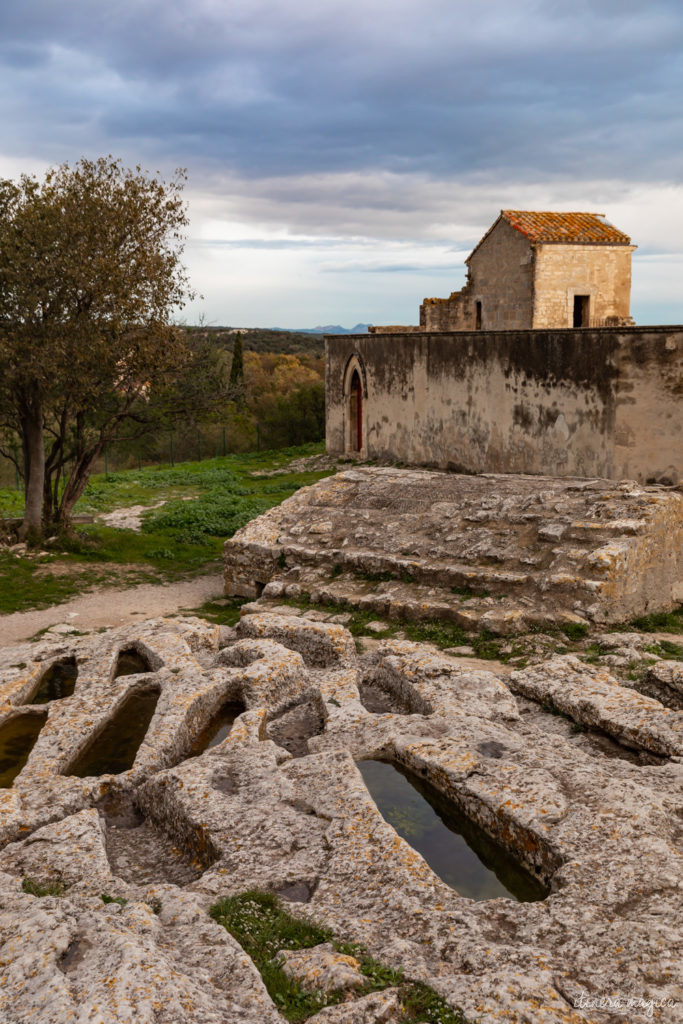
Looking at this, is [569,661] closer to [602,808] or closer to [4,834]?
[602,808]

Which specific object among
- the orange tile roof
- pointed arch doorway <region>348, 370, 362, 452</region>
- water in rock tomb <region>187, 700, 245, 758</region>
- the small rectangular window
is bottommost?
water in rock tomb <region>187, 700, 245, 758</region>

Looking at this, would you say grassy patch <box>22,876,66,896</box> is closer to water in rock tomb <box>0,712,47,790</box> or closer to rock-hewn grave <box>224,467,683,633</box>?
water in rock tomb <box>0,712,47,790</box>

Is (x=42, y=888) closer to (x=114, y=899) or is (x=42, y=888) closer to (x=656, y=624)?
(x=114, y=899)

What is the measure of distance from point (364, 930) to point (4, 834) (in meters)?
3.13

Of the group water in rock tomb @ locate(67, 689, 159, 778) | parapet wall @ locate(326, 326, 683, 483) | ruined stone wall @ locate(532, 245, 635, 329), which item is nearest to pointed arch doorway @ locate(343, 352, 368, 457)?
parapet wall @ locate(326, 326, 683, 483)

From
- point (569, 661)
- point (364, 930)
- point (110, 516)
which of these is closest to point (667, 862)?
point (364, 930)

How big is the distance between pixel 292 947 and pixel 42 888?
1899mm

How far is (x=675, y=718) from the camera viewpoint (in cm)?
752

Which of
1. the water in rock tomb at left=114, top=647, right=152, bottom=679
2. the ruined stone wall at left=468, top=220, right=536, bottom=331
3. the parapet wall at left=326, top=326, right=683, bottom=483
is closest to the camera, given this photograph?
the water in rock tomb at left=114, top=647, right=152, bottom=679

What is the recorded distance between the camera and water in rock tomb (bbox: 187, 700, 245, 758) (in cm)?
822

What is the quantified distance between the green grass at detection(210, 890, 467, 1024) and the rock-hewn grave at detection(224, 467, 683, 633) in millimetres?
6199

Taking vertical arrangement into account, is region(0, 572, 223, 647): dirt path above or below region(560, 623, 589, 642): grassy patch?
below

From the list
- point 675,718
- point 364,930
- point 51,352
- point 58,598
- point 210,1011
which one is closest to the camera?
point 210,1011

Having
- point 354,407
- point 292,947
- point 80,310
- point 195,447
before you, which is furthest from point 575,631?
point 195,447
